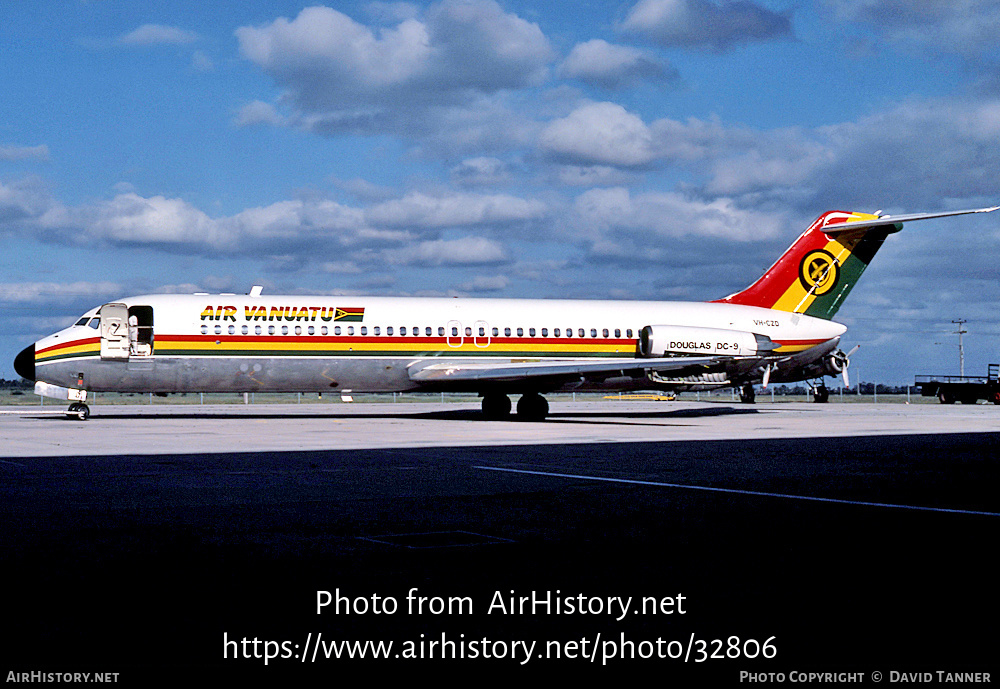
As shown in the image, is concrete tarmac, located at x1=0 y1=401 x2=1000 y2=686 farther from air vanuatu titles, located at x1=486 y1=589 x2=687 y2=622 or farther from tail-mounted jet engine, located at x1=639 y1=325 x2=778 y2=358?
tail-mounted jet engine, located at x1=639 y1=325 x2=778 y2=358

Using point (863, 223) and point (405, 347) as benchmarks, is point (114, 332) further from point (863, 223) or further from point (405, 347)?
point (863, 223)

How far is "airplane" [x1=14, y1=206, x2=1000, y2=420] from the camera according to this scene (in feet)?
103

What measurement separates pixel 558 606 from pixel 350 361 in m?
27.1

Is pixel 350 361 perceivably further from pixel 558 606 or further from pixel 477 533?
pixel 558 606

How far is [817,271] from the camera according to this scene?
39875mm

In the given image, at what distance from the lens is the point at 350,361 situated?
108ft

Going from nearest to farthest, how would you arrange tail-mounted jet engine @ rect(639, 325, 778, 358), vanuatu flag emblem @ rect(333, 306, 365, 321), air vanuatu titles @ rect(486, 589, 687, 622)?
air vanuatu titles @ rect(486, 589, 687, 622)
vanuatu flag emblem @ rect(333, 306, 365, 321)
tail-mounted jet engine @ rect(639, 325, 778, 358)

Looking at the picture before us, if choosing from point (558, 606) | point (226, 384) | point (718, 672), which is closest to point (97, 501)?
point (558, 606)

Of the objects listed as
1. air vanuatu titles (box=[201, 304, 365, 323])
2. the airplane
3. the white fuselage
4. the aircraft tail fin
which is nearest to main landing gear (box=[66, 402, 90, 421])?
the airplane

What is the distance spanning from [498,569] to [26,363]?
27.9 m

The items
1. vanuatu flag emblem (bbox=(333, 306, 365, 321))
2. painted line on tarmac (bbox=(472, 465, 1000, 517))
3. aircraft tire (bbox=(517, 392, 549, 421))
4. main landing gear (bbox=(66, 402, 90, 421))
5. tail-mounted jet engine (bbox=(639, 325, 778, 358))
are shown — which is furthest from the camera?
tail-mounted jet engine (bbox=(639, 325, 778, 358))

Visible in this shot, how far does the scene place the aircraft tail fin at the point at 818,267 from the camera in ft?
131

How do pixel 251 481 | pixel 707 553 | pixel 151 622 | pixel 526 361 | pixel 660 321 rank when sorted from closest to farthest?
1. pixel 151 622
2. pixel 707 553
3. pixel 251 481
4. pixel 526 361
5. pixel 660 321

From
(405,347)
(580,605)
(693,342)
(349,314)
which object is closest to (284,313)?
(349,314)
